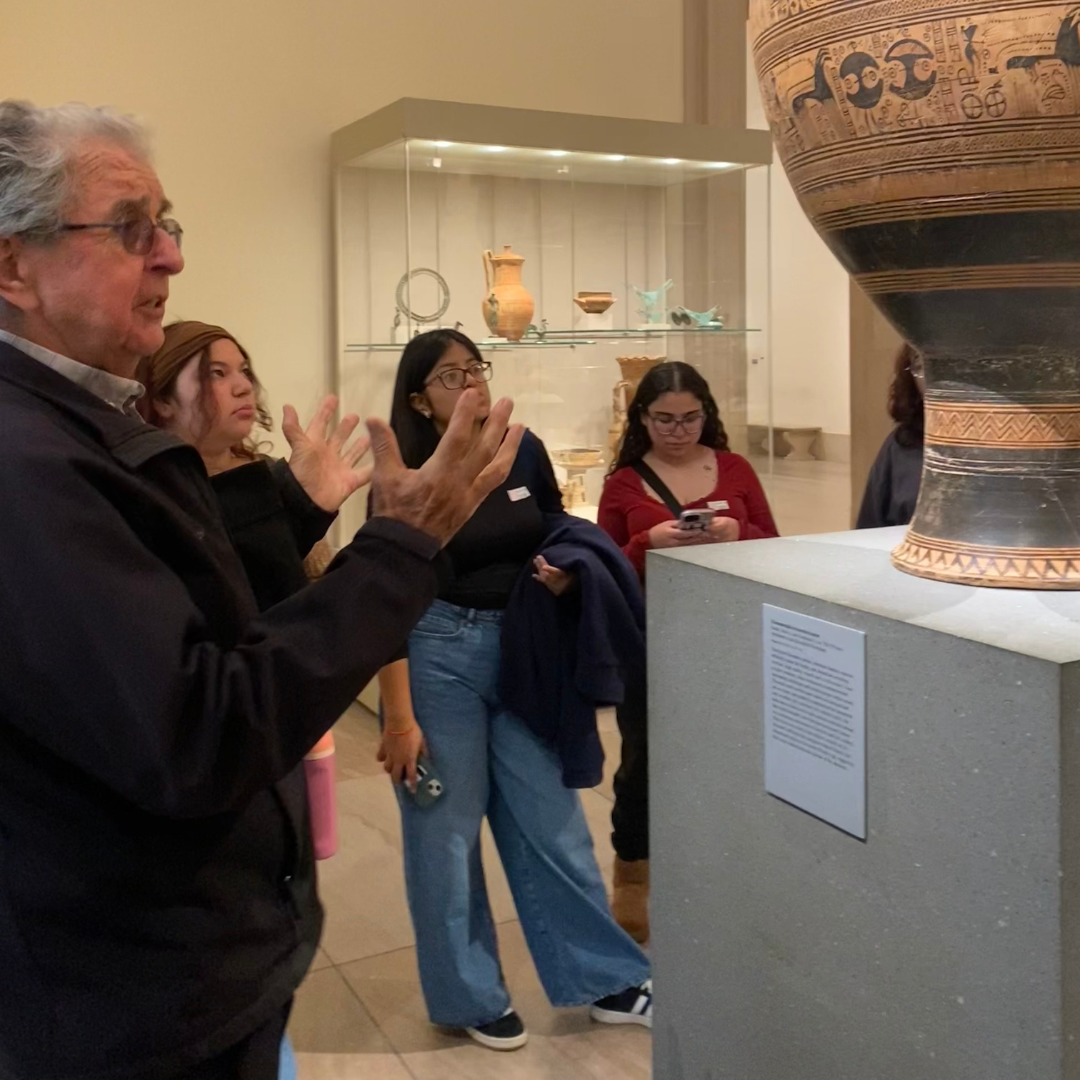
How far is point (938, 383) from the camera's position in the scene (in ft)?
3.71

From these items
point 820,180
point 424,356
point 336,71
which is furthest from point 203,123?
point 820,180

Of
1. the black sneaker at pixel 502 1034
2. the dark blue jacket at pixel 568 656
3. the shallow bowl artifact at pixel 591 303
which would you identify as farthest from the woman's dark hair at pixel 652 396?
the shallow bowl artifact at pixel 591 303

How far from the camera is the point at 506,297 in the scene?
13.8 feet

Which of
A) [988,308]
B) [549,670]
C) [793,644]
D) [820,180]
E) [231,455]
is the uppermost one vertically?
[820,180]

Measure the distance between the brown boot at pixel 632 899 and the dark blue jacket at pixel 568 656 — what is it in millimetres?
639

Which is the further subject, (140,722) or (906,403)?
(906,403)

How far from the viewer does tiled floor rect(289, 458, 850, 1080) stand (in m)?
2.29

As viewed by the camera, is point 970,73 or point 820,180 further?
point 820,180

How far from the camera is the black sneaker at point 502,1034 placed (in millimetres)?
2330

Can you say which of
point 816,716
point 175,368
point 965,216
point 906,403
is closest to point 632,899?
point 906,403

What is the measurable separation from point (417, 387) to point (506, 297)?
1.93m

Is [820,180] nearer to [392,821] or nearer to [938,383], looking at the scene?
[938,383]

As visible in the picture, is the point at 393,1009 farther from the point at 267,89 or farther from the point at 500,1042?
the point at 267,89

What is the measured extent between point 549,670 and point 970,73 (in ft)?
4.86
